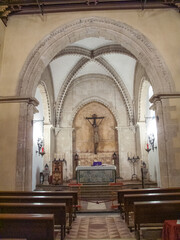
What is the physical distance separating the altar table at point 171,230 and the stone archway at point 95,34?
16.5 ft

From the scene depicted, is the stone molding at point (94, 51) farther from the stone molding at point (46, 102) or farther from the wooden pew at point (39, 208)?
the wooden pew at point (39, 208)

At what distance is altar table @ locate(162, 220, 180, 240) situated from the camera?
11.1 ft

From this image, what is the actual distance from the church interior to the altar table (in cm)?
5

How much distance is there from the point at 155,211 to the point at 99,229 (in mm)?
1898

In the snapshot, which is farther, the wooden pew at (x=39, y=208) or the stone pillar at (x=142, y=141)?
the stone pillar at (x=142, y=141)

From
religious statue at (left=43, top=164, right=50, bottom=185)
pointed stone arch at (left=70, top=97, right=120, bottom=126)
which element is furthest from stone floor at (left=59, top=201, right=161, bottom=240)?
pointed stone arch at (left=70, top=97, right=120, bottom=126)

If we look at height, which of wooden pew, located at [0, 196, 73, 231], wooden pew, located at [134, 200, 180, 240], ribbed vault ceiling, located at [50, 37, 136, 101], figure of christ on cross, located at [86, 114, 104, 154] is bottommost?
wooden pew, located at [134, 200, 180, 240]

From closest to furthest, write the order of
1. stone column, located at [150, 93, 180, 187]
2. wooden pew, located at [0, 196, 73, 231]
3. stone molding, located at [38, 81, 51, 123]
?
wooden pew, located at [0, 196, 73, 231], stone column, located at [150, 93, 180, 187], stone molding, located at [38, 81, 51, 123]

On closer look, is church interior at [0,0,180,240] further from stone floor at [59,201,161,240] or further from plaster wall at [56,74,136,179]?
plaster wall at [56,74,136,179]

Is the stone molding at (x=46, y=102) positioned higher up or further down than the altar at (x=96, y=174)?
higher up

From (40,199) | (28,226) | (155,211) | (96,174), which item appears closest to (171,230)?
(155,211)

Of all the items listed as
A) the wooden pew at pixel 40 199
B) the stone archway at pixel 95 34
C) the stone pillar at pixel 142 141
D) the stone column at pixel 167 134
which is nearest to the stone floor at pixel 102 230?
the wooden pew at pixel 40 199

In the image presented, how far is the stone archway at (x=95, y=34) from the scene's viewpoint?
7875 mm

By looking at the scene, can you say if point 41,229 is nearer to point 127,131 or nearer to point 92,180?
point 92,180
